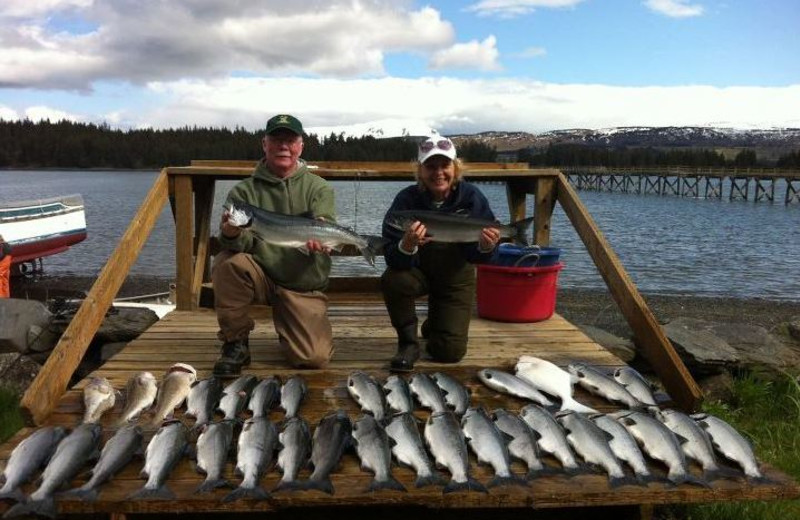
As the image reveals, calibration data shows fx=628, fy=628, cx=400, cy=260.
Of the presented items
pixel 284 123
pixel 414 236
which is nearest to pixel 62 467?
pixel 414 236

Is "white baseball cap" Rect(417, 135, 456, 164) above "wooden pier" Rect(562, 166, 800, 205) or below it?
above

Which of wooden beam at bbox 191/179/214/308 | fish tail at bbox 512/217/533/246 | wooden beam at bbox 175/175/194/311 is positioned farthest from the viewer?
wooden beam at bbox 191/179/214/308

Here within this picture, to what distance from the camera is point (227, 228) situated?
15.6 ft

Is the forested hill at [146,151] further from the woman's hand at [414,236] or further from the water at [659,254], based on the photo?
the woman's hand at [414,236]

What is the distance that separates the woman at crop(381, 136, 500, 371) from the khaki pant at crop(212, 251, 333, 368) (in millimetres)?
642

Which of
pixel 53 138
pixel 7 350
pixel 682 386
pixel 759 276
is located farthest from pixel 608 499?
pixel 53 138

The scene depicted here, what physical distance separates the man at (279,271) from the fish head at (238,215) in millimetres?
204

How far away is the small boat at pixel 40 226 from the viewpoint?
20.1 metres

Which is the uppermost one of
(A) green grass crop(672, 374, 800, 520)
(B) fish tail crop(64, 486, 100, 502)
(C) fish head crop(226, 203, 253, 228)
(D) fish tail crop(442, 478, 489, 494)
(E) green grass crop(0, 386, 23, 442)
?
(C) fish head crop(226, 203, 253, 228)

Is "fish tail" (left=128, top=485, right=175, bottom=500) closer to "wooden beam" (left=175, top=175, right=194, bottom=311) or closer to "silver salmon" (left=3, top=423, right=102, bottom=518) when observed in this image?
"silver salmon" (left=3, top=423, right=102, bottom=518)

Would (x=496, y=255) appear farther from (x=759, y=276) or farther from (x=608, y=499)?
(x=759, y=276)

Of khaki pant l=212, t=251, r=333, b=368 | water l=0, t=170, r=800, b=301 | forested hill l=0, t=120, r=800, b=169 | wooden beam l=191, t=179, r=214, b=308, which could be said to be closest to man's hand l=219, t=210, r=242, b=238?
khaki pant l=212, t=251, r=333, b=368

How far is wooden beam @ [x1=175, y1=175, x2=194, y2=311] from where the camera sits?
662 centimetres

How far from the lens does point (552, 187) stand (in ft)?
22.9
